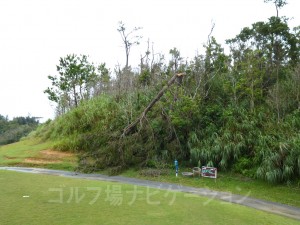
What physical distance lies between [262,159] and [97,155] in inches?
309

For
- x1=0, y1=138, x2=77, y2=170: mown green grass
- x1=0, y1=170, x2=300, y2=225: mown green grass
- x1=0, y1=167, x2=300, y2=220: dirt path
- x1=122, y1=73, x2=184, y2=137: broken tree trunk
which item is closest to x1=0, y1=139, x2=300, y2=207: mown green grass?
x1=0, y1=138, x2=77, y2=170: mown green grass

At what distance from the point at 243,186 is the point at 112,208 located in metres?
5.76

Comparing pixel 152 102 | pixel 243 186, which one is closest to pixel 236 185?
pixel 243 186

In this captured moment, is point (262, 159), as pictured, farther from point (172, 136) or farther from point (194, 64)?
point (194, 64)

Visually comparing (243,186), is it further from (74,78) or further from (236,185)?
(74,78)

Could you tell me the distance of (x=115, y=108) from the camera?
747 inches

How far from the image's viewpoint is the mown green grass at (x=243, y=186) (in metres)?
9.41

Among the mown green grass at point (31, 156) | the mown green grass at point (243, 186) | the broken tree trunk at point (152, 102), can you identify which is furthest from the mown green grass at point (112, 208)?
the broken tree trunk at point (152, 102)

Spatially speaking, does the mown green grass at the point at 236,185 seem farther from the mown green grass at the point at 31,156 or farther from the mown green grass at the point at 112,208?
the mown green grass at the point at 112,208

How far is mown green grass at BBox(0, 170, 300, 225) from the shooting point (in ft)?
19.9

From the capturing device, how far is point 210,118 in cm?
1491

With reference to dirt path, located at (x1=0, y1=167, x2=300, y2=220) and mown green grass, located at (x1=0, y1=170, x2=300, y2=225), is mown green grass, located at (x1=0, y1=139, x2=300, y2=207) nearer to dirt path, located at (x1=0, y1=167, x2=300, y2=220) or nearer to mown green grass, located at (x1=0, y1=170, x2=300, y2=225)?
dirt path, located at (x1=0, y1=167, x2=300, y2=220)

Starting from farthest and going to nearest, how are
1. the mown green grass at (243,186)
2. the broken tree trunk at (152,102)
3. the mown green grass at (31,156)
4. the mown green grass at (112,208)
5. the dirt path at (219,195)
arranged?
the broken tree trunk at (152,102) → the mown green grass at (31,156) → the mown green grass at (243,186) → the dirt path at (219,195) → the mown green grass at (112,208)

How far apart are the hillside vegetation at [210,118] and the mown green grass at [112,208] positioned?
3.76m
